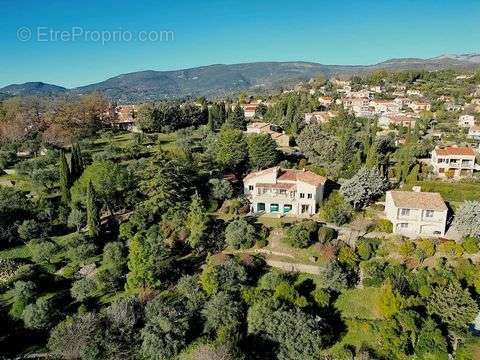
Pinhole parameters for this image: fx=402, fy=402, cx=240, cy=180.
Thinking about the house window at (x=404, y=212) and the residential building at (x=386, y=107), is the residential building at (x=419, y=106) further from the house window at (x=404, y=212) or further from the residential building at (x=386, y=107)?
the house window at (x=404, y=212)

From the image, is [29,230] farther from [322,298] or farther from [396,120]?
[396,120]

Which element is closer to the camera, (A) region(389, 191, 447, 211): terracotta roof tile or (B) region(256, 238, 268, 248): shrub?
(B) region(256, 238, 268, 248): shrub

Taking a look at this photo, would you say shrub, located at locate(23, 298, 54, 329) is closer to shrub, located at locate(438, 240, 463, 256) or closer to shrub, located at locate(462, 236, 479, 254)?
shrub, located at locate(438, 240, 463, 256)

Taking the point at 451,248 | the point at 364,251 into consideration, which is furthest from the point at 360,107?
the point at 364,251

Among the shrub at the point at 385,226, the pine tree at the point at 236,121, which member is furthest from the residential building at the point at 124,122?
the shrub at the point at 385,226

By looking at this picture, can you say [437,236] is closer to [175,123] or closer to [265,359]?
[265,359]

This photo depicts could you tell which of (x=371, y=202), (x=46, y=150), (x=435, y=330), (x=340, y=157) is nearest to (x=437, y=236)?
(x=371, y=202)

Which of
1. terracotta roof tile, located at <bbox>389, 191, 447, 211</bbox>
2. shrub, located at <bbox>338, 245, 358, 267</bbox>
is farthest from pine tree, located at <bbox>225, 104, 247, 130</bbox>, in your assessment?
shrub, located at <bbox>338, 245, 358, 267</bbox>
